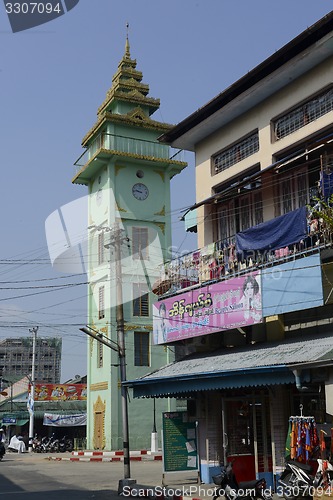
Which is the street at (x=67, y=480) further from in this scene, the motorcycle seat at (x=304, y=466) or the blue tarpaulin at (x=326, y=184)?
the blue tarpaulin at (x=326, y=184)

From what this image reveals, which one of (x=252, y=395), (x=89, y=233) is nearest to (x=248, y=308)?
(x=252, y=395)

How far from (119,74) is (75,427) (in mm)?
26223

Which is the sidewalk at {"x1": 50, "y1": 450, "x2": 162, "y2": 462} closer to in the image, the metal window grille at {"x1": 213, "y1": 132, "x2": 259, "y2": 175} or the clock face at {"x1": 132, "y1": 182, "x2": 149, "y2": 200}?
the clock face at {"x1": 132, "y1": 182, "x2": 149, "y2": 200}

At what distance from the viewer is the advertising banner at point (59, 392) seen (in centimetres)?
5056

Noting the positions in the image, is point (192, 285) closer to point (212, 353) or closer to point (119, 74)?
point (212, 353)

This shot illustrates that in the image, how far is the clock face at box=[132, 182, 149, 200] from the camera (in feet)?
133

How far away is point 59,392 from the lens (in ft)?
170

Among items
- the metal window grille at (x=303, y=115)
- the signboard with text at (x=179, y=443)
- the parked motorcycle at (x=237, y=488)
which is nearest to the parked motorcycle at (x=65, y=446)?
the signboard with text at (x=179, y=443)

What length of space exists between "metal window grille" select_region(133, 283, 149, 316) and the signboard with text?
66.0 feet

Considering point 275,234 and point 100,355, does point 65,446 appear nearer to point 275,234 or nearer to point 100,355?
point 100,355

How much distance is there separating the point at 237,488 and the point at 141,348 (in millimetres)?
25683

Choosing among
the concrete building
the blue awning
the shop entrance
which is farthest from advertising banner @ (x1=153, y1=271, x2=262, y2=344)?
the shop entrance

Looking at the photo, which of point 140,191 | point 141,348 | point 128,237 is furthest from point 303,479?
point 140,191

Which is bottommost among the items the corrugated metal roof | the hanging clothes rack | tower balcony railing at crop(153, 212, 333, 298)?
the hanging clothes rack
